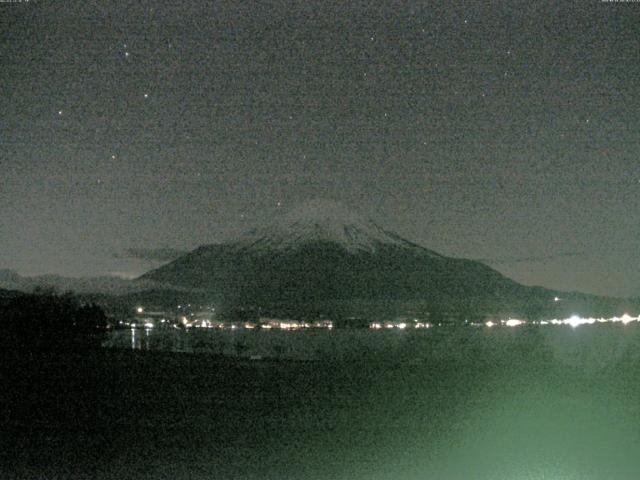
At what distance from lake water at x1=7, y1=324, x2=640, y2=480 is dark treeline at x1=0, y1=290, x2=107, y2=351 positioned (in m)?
19.1

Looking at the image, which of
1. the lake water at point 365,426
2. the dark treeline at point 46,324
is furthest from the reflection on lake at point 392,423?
the dark treeline at point 46,324

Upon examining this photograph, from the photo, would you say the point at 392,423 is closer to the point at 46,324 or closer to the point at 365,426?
the point at 365,426

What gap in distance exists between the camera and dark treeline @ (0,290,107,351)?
131ft

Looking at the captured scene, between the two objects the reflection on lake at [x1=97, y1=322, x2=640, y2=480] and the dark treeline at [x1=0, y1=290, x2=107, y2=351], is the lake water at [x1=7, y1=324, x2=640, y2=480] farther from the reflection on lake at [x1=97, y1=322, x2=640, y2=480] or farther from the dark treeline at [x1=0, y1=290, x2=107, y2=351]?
the dark treeline at [x1=0, y1=290, x2=107, y2=351]

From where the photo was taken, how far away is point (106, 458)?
1005cm

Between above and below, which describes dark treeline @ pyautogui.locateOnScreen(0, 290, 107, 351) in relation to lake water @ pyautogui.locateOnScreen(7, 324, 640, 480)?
above

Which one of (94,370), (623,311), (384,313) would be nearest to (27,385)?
(94,370)

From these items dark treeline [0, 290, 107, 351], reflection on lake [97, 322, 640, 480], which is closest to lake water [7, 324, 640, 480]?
reflection on lake [97, 322, 640, 480]

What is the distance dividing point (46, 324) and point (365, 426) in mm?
39321

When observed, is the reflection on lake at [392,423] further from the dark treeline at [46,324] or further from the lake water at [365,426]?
the dark treeline at [46,324]

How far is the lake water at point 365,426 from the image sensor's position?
31.2 ft

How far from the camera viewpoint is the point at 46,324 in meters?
48.7

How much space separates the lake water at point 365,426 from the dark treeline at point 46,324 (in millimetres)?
19147

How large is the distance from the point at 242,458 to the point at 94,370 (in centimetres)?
1305
